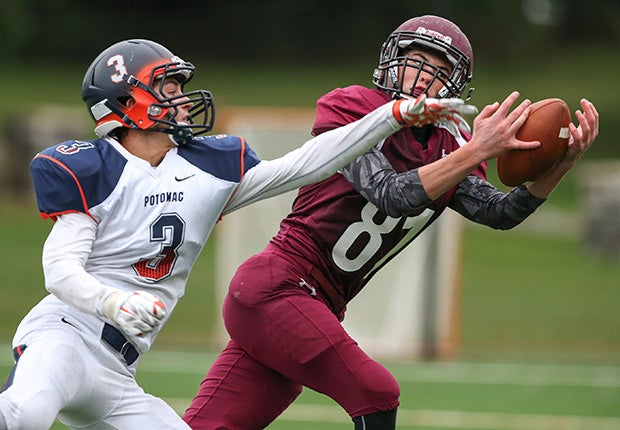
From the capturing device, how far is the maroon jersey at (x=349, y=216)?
4117 mm

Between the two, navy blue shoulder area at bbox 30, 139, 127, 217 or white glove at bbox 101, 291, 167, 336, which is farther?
navy blue shoulder area at bbox 30, 139, 127, 217

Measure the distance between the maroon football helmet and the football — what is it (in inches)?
13.7

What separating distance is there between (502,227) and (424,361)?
19.0 ft

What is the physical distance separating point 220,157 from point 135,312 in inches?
31.4

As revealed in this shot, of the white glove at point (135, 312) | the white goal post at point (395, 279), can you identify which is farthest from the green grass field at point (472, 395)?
the white glove at point (135, 312)

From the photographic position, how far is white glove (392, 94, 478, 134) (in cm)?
366

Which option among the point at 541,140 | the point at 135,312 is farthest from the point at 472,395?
the point at 135,312

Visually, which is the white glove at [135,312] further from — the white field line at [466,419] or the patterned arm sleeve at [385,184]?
the white field line at [466,419]

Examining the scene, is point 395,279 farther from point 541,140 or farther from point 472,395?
point 541,140

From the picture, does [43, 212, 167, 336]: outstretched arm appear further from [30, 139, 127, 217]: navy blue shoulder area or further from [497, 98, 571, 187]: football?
[497, 98, 571, 187]: football

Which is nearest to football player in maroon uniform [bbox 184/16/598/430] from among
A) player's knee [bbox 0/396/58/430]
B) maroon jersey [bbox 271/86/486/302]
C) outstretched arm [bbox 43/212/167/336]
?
maroon jersey [bbox 271/86/486/302]

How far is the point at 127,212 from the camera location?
3826 millimetres

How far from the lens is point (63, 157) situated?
3768 mm

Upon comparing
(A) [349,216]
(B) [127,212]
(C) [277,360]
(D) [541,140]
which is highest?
(D) [541,140]
